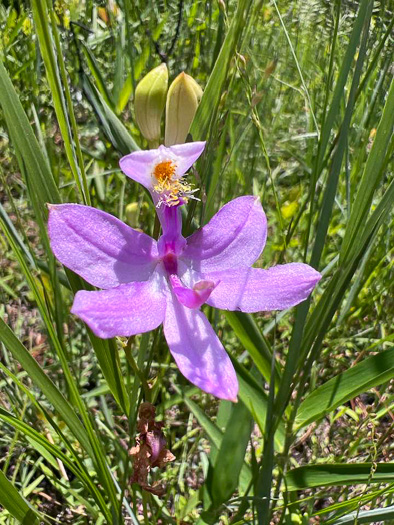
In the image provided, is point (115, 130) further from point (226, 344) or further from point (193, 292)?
point (226, 344)

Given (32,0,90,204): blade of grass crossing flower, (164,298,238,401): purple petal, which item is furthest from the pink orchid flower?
(32,0,90,204): blade of grass crossing flower

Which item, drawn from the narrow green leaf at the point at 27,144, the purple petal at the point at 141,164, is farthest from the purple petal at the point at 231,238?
the narrow green leaf at the point at 27,144

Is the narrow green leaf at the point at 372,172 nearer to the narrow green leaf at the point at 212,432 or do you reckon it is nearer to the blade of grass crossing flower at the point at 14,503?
the narrow green leaf at the point at 212,432

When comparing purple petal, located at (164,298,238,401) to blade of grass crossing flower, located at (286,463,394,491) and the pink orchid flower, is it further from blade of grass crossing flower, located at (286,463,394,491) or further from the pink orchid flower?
blade of grass crossing flower, located at (286,463,394,491)

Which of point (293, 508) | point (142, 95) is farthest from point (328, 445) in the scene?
point (142, 95)

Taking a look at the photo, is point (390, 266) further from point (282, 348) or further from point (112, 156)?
point (112, 156)

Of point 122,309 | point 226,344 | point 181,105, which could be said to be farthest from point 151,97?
point 226,344
